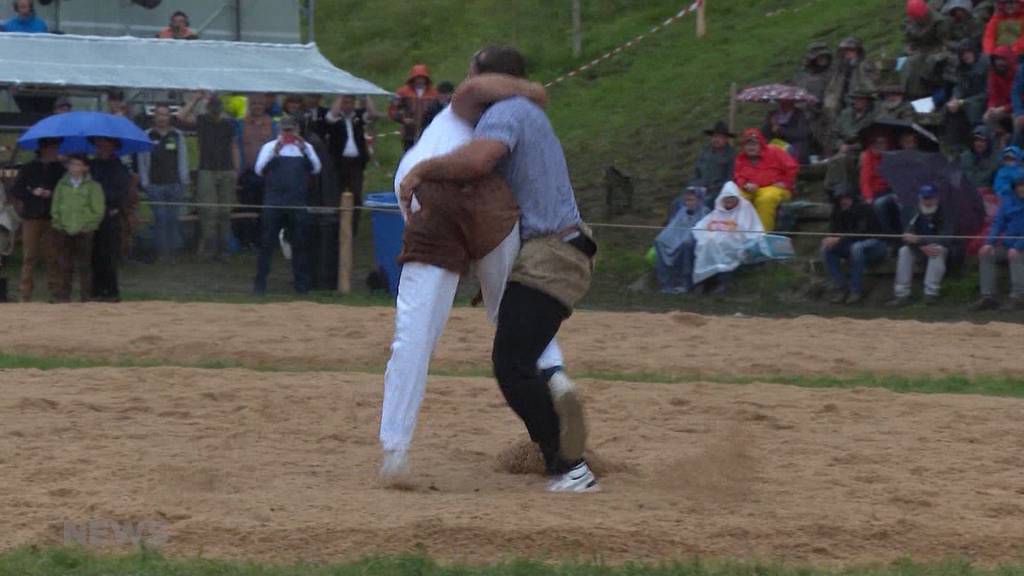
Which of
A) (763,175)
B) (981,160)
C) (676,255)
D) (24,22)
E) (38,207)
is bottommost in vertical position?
(676,255)

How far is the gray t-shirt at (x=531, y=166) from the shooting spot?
→ 7.71m

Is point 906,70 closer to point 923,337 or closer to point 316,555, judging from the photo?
point 923,337

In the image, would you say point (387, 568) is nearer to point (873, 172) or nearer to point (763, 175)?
point (873, 172)

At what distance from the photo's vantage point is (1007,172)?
17.2 metres

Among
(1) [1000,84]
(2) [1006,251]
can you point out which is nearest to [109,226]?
(2) [1006,251]

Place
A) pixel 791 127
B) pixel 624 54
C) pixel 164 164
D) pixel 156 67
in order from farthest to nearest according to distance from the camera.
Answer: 1. pixel 624 54
2. pixel 791 127
3. pixel 156 67
4. pixel 164 164

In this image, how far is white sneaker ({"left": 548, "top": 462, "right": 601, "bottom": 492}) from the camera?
7996mm

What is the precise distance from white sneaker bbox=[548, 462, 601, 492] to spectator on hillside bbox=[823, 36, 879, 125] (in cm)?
1446

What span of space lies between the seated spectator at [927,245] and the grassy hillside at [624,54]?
17.1 ft

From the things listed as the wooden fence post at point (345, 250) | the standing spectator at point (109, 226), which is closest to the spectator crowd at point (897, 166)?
the wooden fence post at point (345, 250)

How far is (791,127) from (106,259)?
881 cm

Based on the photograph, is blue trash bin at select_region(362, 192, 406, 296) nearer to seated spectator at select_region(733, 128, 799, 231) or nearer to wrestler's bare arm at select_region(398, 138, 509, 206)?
seated spectator at select_region(733, 128, 799, 231)

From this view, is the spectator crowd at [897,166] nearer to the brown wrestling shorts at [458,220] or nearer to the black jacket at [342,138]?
the black jacket at [342,138]

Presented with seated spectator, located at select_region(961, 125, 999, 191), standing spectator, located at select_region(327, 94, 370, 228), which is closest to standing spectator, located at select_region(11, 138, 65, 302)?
standing spectator, located at select_region(327, 94, 370, 228)
